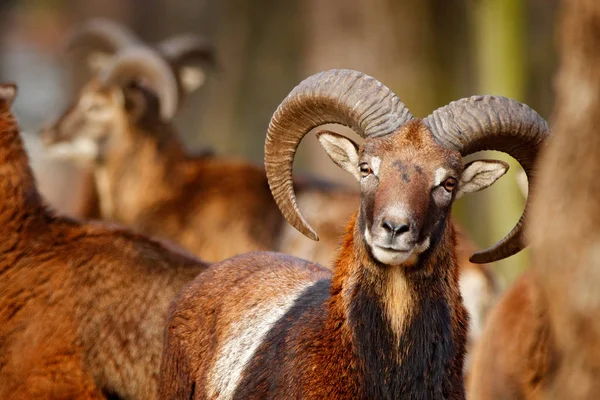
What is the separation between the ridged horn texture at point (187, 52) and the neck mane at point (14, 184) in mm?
7220

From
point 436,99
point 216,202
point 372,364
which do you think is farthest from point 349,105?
point 436,99

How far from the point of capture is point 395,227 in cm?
558

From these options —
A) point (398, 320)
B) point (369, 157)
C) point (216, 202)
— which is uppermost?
point (369, 157)

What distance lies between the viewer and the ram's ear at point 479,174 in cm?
636

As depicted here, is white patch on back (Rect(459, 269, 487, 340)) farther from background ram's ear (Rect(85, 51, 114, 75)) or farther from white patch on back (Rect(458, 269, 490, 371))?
background ram's ear (Rect(85, 51, 114, 75))

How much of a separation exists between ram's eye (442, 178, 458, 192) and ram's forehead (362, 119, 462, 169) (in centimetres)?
8

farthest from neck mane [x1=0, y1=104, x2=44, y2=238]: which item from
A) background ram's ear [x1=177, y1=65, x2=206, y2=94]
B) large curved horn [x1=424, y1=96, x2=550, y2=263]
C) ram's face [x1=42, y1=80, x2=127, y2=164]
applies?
background ram's ear [x1=177, y1=65, x2=206, y2=94]

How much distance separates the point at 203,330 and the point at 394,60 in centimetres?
1082

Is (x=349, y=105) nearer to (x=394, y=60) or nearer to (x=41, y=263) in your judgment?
(x=41, y=263)

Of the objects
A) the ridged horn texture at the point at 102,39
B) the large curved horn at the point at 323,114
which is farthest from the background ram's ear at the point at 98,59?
the large curved horn at the point at 323,114

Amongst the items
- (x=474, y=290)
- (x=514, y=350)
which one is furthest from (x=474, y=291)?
(x=514, y=350)

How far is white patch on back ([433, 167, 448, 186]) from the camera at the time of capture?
5.94 meters

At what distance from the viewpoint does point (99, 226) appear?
26.8ft

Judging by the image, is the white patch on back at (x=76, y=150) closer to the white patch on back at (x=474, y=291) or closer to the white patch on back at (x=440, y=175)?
the white patch on back at (x=474, y=291)
